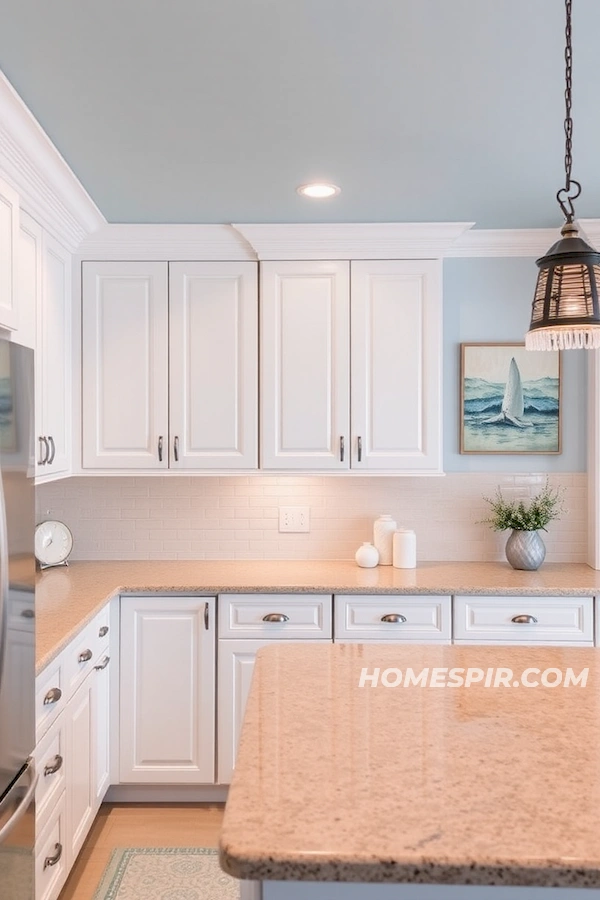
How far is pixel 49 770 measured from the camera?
2.11 m

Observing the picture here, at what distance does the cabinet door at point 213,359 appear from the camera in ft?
10.8

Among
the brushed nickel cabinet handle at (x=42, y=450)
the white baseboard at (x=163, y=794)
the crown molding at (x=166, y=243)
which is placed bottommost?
the white baseboard at (x=163, y=794)

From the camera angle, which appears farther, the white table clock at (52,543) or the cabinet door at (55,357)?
the white table clock at (52,543)

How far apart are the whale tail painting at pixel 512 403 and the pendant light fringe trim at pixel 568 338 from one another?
6.24 ft

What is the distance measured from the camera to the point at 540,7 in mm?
1585

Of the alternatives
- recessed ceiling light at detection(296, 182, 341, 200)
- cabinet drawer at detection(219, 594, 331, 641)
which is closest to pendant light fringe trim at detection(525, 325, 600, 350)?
recessed ceiling light at detection(296, 182, 341, 200)

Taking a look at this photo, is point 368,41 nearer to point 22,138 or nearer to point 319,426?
point 22,138

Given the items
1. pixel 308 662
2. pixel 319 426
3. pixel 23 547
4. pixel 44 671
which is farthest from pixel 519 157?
pixel 44 671

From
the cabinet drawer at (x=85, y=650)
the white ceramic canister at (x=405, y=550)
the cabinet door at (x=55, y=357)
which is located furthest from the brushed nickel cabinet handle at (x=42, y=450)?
the white ceramic canister at (x=405, y=550)

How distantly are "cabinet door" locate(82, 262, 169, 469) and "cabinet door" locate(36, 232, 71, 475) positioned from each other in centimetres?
11

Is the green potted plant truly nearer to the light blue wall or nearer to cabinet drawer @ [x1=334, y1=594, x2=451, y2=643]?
the light blue wall

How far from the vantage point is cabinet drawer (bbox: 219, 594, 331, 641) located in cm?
301

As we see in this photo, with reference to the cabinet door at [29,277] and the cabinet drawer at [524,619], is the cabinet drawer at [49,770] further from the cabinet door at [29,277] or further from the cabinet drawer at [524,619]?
the cabinet drawer at [524,619]

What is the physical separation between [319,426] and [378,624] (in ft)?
2.96
